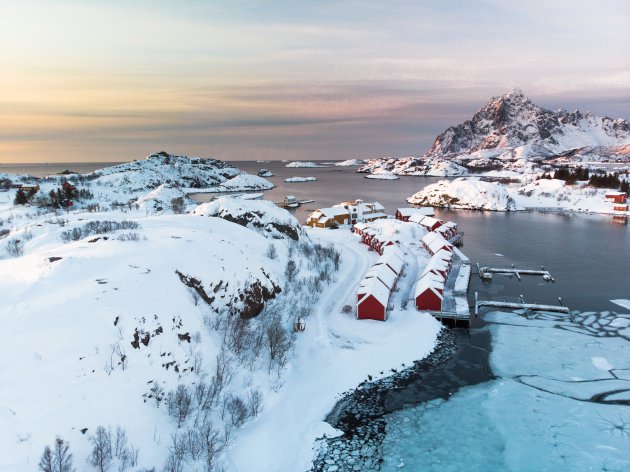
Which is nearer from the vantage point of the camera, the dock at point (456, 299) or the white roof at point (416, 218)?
the dock at point (456, 299)

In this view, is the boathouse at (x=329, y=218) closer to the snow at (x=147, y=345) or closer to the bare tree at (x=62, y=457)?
the snow at (x=147, y=345)

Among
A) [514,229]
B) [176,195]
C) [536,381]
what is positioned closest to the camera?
[536,381]

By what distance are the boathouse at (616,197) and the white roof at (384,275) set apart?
9248 centimetres

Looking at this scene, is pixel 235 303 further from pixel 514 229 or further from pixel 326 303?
pixel 514 229

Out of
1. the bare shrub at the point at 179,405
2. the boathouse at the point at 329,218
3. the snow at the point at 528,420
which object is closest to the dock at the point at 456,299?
the snow at the point at 528,420

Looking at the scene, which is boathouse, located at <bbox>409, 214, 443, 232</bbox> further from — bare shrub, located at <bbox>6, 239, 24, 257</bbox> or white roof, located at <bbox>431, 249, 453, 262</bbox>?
bare shrub, located at <bbox>6, 239, 24, 257</bbox>

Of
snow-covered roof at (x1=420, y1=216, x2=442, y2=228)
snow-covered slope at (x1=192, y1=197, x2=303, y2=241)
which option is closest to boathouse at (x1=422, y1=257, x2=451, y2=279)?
snow-covered slope at (x1=192, y1=197, x2=303, y2=241)

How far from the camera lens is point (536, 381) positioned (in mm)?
23688

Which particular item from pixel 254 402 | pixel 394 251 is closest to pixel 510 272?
pixel 394 251

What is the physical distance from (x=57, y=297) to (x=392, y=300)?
1020 inches

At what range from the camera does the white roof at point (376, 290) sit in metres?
30.7

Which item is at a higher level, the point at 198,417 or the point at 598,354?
the point at 198,417

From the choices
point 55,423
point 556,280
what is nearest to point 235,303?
point 55,423

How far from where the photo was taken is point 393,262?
41.0m
